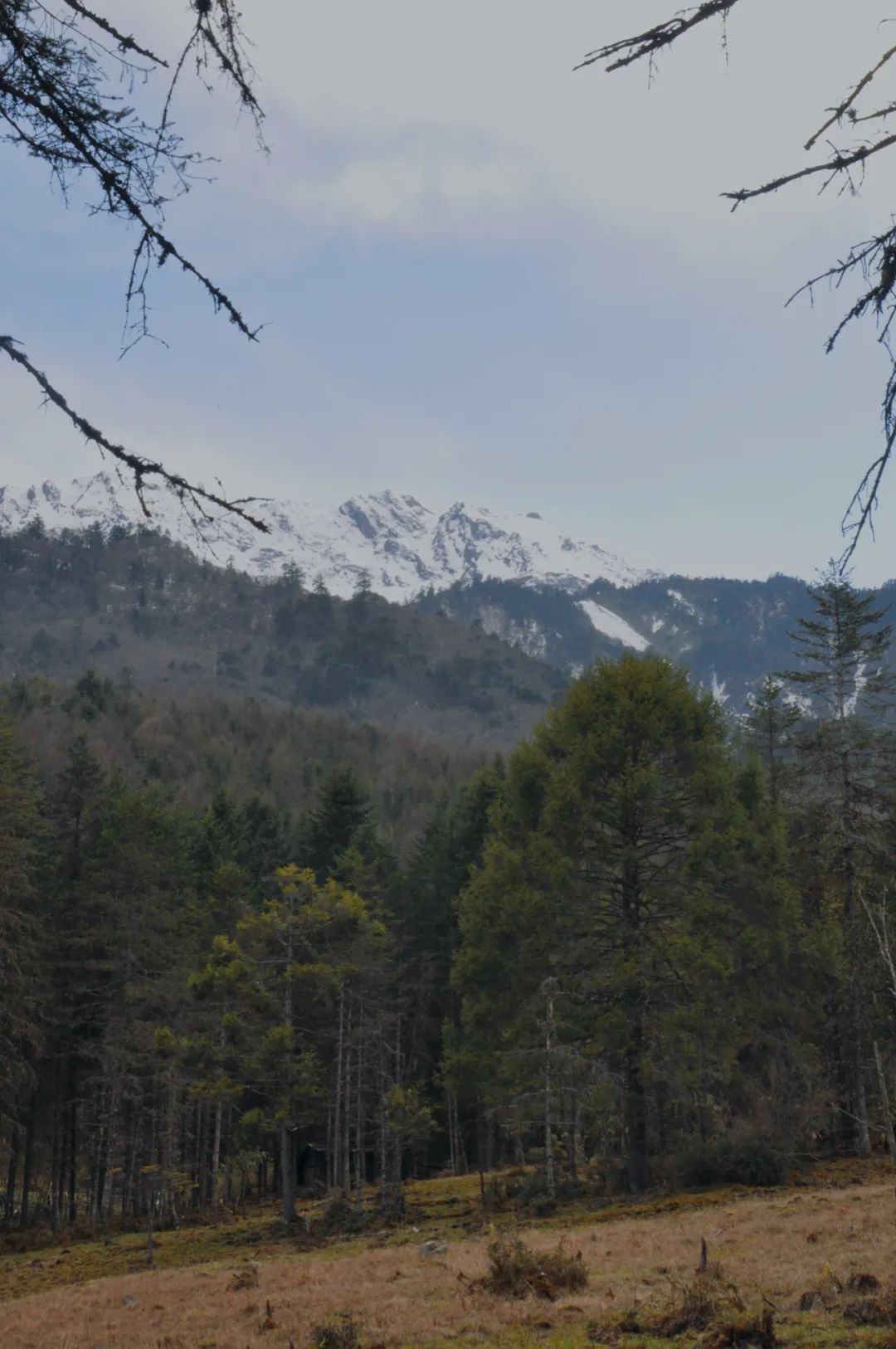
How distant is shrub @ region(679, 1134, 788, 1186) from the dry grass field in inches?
67.5

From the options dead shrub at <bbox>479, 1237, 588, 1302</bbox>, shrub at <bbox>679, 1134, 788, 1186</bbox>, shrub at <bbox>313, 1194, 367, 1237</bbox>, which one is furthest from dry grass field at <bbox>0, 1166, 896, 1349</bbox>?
shrub at <bbox>313, 1194, 367, 1237</bbox>

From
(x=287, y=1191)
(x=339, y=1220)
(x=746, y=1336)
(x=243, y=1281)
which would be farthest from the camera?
(x=287, y=1191)

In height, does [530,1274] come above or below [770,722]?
below

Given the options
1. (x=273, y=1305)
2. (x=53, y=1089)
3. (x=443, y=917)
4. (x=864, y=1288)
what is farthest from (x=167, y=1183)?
(x=864, y=1288)

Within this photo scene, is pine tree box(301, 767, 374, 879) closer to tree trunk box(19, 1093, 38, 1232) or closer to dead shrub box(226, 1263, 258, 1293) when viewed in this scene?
tree trunk box(19, 1093, 38, 1232)

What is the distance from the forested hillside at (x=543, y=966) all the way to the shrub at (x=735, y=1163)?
0.07 m

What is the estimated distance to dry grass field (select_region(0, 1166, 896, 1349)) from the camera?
888cm

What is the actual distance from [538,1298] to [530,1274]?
686mm

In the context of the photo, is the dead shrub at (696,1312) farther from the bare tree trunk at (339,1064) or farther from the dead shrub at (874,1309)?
the bare tree trunk at (339,1064)

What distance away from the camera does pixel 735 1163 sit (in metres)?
22.2

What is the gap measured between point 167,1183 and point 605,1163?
51.7 ft

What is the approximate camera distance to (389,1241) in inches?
827

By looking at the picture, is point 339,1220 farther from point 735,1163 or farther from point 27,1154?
point 27,1154

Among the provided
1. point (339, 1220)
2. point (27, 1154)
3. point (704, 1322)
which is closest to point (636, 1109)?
point (339, 1220)
